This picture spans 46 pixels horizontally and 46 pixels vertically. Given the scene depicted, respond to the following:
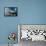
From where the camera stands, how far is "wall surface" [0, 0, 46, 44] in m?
4.25

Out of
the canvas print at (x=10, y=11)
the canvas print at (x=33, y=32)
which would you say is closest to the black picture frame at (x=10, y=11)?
the canvas print at (x=10, y=11)

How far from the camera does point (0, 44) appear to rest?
4.18 metres

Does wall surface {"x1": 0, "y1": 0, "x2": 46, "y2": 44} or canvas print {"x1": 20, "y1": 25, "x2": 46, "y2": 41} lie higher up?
wall surface {"x1": 0, "y1": 0, "x2": 46, "y2": 44}

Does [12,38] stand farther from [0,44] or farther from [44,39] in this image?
[44,39]

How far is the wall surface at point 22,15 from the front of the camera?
13.9 feet

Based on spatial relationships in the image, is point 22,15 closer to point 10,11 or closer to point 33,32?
point 10,11

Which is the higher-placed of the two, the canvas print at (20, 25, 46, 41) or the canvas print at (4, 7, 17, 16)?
the canvas print at (4, 7, 17, 16)

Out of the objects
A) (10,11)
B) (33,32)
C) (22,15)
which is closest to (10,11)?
(10,11)

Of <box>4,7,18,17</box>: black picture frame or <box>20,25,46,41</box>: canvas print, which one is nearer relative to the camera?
<box>20,25,46,41</box>: canvas print

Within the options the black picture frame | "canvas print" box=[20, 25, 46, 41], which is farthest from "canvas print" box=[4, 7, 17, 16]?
"canvas print" box=[20, 25, 46, 41]

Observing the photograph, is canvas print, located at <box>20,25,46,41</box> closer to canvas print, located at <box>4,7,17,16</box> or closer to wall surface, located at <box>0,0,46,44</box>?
wall surface, located at <box>0,0,46,44</box>

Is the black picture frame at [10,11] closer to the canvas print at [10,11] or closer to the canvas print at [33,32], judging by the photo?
the canvas print at [10,11]

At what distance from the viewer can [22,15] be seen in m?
4.29

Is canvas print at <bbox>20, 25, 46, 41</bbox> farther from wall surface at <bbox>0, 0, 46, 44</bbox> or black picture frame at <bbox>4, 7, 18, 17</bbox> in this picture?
black picture frame at <bbox>4, 7, 18, 17</bbox>
